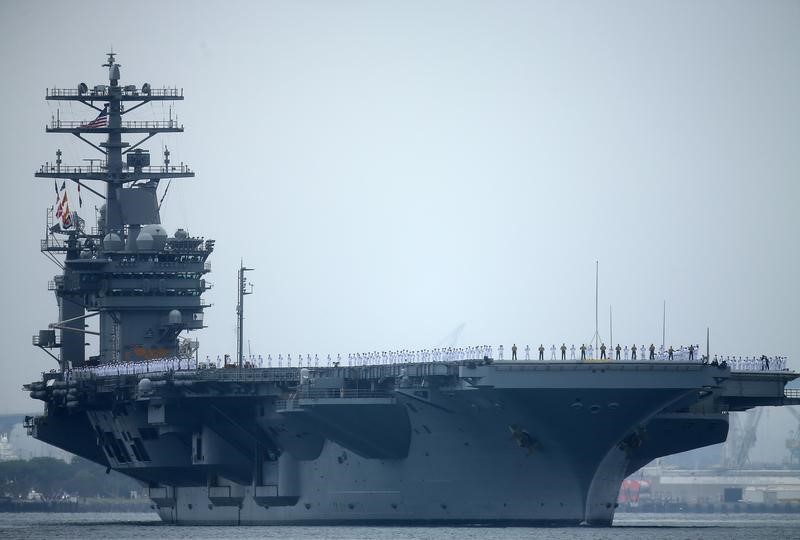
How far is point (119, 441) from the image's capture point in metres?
67.3

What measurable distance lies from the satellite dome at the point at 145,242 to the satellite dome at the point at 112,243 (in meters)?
0.76

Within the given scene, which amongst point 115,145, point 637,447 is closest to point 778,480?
point 115,145

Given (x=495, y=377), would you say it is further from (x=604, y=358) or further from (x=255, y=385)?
(x=255, y=385)

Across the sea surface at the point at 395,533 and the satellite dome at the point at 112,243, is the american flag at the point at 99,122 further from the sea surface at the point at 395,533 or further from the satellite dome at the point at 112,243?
the sea surface at the point at 395,533

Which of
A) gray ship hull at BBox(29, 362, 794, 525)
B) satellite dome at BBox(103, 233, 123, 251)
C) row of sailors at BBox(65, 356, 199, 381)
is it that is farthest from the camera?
satellite dome at BBox(103, 233, 123, 251)

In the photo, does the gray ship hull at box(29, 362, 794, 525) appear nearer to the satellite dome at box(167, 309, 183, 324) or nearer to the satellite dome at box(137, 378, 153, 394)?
the satellite dome at box(137, 378, 153, 394)

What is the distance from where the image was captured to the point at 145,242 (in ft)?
229

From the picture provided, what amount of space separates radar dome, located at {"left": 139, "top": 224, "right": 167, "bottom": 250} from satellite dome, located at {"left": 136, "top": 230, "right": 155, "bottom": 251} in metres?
0.10

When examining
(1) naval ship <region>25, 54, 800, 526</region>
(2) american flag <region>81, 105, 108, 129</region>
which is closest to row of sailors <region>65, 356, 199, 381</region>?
(1) naval ship <region>25, 54, 800, 526</region>

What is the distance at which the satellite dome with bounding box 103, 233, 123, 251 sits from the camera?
7000cm

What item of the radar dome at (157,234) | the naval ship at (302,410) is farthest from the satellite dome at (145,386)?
the radar dome at (157,234)

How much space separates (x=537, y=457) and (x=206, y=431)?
539 inches

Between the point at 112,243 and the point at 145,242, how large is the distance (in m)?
1.32

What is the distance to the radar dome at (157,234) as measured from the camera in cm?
7006
